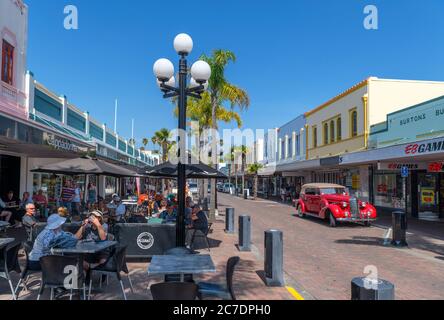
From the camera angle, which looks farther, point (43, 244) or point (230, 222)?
point (230, 222)

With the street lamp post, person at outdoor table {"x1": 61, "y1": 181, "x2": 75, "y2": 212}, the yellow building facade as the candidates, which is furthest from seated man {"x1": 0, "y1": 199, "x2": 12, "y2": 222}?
the yellow building facade

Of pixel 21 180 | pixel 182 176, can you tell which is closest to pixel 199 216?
pixel 182 176

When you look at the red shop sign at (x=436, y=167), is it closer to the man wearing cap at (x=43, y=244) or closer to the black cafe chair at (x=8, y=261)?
the man wearing cap at (x=43, y=244)

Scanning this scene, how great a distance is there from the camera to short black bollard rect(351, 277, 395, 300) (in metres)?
4.04

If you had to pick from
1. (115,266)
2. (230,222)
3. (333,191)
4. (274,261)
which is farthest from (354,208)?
(115,266)

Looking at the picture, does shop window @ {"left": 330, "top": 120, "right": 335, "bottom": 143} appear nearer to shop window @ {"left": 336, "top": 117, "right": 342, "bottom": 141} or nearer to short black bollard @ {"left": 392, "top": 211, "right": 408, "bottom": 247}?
shop window @ {"left": 336, "top": 117, "right": 342, "bottom": 141}

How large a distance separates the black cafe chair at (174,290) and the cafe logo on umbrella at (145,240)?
197 inches

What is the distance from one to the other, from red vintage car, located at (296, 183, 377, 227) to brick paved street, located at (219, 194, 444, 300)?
2.68 ft

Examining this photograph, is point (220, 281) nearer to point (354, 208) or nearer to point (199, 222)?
point (199, 222)

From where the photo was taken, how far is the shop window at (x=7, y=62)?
1474 centimetres

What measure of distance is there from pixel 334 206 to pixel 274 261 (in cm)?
1012

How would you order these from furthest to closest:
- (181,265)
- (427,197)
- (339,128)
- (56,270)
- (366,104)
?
1. (339,128)
2. (366,104)
3. (427,197)
4. (56,270)
5. (181,265)

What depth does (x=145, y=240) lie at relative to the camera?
868 centimetres

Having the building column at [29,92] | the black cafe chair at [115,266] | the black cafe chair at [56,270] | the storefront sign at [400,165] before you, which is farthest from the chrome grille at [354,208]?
the building column at [29,92]
